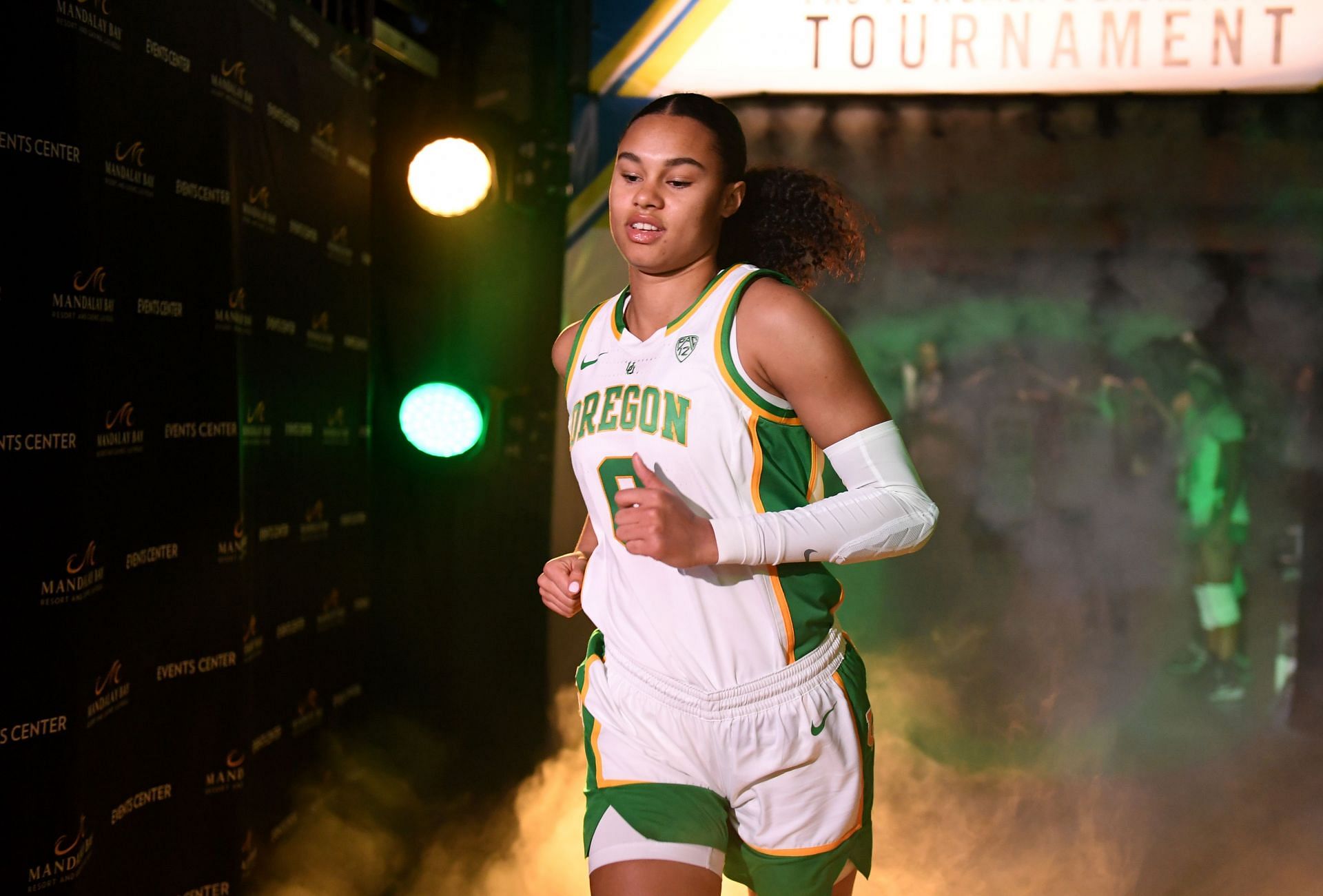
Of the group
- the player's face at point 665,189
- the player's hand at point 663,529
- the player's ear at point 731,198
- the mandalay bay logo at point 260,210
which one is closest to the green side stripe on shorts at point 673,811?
the player's hand at point 663,529

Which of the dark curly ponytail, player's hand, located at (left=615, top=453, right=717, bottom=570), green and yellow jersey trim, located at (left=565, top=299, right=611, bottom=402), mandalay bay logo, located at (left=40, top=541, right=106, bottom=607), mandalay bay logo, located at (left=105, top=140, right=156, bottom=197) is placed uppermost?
mandalay bay logo, located at (left=105, top=140, right=156, bottom=197)

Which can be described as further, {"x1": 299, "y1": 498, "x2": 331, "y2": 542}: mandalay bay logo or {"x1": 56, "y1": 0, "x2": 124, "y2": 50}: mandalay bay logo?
{"x1": 299, "y1": 498, "x2": 331, "y2": 542}: mandalay bay logo

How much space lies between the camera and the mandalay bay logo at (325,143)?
3033 mm

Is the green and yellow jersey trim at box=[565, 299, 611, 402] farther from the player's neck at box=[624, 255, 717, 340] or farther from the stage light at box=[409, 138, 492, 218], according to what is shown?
the stage light at box=[409, 138, 492, 218]

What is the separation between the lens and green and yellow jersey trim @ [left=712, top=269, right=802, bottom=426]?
1.60 meters

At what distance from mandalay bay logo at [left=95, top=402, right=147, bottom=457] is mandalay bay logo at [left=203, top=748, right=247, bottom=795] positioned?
90 centimetres

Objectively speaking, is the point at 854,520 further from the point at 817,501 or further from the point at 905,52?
the point at 905,52

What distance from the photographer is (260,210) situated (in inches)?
106

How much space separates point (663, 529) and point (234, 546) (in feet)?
5.27

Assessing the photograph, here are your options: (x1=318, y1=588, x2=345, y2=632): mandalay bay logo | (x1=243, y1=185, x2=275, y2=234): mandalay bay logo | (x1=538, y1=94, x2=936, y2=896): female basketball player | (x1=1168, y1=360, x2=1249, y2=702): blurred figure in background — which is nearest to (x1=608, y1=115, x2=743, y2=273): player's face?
(x1=538, y1=94, x2=936, y2=896): female basketball player

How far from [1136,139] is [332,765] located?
3651mm

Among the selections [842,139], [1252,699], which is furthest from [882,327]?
[1252,699]

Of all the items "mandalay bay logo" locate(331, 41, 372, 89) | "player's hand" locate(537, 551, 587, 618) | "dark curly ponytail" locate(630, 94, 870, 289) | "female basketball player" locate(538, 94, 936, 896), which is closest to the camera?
"female basketball player" locate(538, 94, 936, 896)

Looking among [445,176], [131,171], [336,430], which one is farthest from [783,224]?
[336,430]
